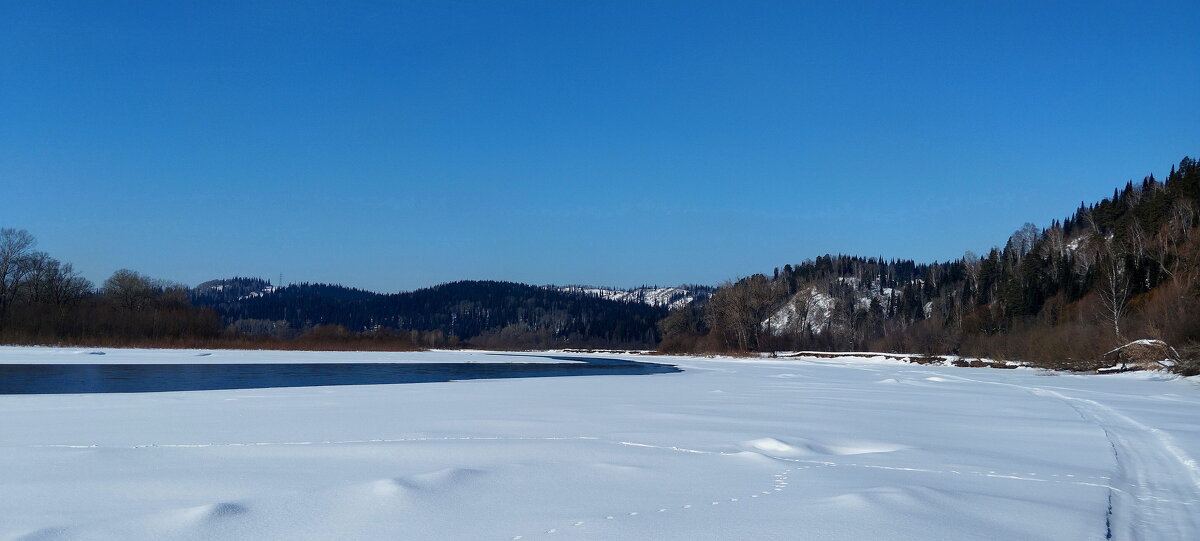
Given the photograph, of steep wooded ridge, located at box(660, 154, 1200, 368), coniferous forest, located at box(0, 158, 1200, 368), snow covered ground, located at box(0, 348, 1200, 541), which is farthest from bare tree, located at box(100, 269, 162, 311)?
snow covered ground, located at box(0, 348, 1200, 541)

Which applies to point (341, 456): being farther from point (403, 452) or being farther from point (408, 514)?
point (408, 514)

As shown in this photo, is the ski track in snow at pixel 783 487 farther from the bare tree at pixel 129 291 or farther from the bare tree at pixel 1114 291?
the bare tree at pixel 129 291

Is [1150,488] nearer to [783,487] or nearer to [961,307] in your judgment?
[783,487]

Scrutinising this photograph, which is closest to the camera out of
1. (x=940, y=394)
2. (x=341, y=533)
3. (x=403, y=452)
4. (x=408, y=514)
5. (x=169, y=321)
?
(x=341, y=533)

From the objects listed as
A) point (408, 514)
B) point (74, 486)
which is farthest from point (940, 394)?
point (74, 486)

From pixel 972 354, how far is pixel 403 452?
45.4m

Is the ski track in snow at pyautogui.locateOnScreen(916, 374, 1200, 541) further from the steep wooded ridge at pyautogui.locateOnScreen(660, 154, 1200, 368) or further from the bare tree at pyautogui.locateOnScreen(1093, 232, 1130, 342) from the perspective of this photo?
the bare tree at pyautogui.locateOnScreen(1093, 232, 1130, 342)

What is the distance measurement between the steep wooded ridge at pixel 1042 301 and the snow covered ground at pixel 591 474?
20005 mm

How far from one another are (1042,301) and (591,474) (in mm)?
74644

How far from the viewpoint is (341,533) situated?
4.16m

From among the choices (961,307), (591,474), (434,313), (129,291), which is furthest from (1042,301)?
(434,313)

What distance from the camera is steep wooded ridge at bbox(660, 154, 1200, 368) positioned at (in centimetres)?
3103

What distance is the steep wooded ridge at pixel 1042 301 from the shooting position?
31031mm

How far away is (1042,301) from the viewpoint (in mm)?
67938
